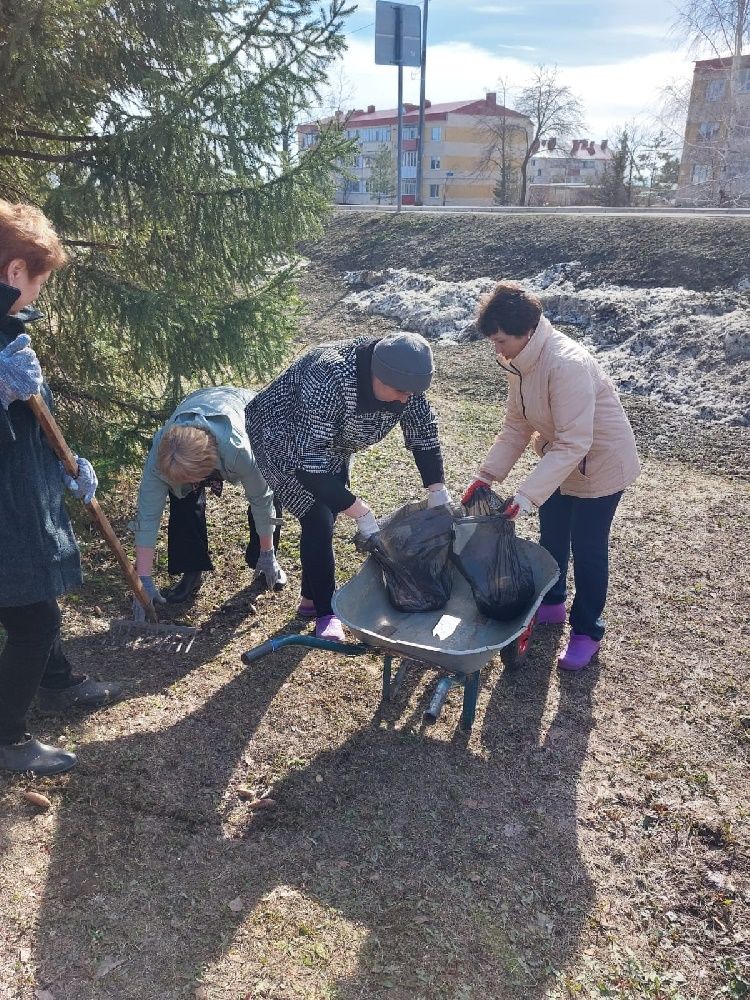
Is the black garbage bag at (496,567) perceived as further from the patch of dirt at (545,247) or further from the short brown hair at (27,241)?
the patch of dirt at (545,247)

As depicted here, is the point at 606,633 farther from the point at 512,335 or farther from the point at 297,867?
the point at 297,867

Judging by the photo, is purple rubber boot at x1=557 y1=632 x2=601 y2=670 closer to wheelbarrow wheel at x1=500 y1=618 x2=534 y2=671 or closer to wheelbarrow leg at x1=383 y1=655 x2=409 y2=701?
wheelbarrow wheel at x1=500 y1=618 x2=534 y2=671

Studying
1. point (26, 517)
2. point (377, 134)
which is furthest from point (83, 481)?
point (377, 134)

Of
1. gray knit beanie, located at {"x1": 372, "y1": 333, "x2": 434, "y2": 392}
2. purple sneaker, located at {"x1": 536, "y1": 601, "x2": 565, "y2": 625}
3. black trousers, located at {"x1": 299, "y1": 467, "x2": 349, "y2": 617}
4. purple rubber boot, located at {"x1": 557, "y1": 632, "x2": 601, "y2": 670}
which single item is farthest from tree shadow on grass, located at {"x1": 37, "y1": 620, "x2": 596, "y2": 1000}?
gray knit beanie, located at {"x1": 372, "y1": 333, "x2": 434, "y2": 392}

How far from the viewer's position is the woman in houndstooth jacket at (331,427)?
9.39 ft

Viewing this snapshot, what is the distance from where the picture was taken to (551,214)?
11.9m

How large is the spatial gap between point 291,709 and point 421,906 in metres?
1.07

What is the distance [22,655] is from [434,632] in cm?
149

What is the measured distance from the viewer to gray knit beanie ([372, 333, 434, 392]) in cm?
278

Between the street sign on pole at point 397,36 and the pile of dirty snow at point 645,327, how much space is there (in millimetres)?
4525

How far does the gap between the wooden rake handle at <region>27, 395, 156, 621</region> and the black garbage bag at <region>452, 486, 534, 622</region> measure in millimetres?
1412

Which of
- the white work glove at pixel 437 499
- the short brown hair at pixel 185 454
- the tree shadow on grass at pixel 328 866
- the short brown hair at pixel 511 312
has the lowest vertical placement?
the tree shadow on grass at pixel 328 866

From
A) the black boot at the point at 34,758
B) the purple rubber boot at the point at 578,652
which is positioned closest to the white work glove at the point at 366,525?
the purple rubber boot at the point at 578,652

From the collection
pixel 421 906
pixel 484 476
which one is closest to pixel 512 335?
pixel 484 476
